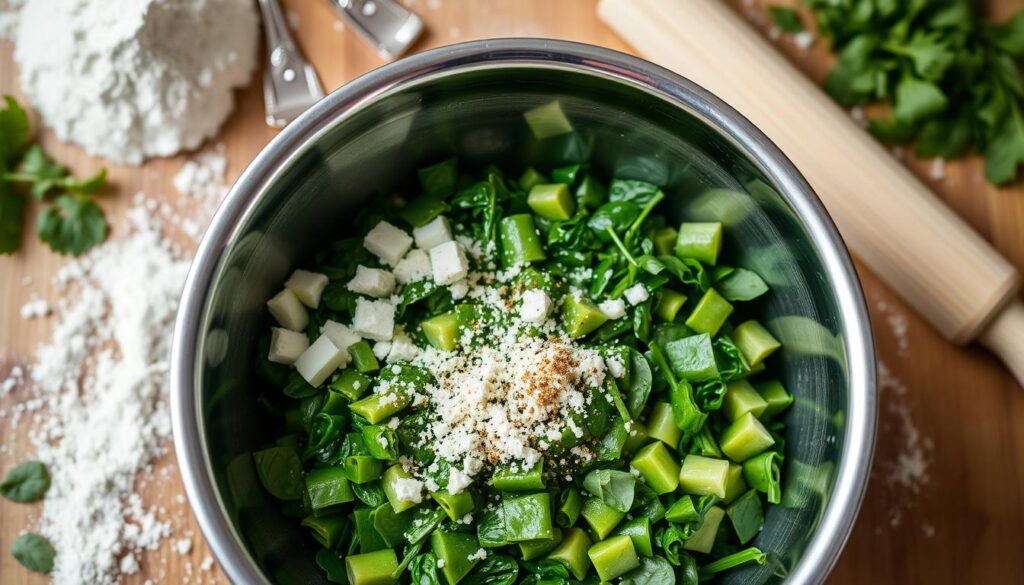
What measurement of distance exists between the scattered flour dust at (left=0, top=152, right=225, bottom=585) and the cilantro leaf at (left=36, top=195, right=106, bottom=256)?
31mm

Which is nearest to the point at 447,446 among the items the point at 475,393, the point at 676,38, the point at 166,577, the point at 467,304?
the point at 475,393

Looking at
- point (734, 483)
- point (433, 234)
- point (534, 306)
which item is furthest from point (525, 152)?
point (734, 483)

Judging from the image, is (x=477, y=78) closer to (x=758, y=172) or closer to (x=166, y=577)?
(x=758, y=172)

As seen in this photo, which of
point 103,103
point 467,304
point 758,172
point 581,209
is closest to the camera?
point 758,172

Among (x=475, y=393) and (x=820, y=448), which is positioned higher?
(x=820, y=448)

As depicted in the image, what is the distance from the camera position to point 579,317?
5.61 ft

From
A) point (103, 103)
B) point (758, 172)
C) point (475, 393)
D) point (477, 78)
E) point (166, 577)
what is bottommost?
point (166, 577)

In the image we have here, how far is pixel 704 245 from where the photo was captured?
1.79m

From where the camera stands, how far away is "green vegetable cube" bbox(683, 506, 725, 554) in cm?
167

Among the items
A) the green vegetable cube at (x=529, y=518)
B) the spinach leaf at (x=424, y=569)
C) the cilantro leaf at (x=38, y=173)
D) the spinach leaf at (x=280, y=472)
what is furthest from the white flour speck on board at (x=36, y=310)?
the green vegetable cube at (x=529, y=518)

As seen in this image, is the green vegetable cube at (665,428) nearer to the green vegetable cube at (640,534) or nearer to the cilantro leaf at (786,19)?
the green vegetable cube at (640,534)

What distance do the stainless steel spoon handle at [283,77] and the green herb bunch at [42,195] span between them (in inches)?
17.6

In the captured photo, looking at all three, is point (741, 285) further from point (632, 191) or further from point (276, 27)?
point (276, 27)

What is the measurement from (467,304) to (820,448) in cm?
75
